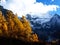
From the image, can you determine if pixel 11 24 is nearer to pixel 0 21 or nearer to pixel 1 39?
pixel 0 21

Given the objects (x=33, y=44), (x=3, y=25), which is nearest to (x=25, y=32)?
(x=3, y=25)

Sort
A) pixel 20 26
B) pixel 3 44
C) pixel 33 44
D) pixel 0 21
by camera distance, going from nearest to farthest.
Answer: pixel 3 44 < pixel 33 44 < pixel 0 21 < pixel 20 26

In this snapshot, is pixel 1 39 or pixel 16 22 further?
pixel 16 22

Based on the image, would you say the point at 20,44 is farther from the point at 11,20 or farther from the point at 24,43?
the point at 11,20

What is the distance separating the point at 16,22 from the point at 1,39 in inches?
2801

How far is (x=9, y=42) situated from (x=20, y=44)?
32.9 inches

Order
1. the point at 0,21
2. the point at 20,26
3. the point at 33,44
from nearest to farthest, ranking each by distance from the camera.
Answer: the point at 33,44, the point at 0,21, the point at 20,26

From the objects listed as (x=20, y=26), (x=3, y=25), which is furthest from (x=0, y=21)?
(x=20, y=26)

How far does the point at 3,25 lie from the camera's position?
3275 inches

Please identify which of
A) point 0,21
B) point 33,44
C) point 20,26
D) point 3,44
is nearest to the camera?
point 3,44

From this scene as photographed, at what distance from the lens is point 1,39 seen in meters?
19.1

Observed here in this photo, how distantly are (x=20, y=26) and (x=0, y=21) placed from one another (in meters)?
8.77

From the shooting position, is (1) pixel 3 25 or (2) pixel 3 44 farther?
(1) pixel 3 25

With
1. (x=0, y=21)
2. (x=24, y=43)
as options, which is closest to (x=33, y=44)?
(x=24, y=43)
